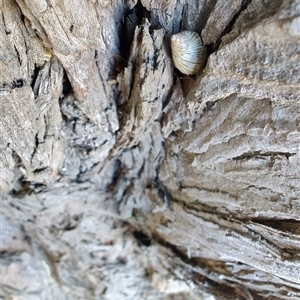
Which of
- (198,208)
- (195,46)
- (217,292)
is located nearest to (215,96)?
(195,46)

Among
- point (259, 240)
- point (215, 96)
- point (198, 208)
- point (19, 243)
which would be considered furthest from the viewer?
point (19, 243)

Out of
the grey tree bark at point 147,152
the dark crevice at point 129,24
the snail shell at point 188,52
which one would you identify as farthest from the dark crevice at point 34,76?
the snail shell at point 188,52

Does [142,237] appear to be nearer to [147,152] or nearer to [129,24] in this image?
[147,152]

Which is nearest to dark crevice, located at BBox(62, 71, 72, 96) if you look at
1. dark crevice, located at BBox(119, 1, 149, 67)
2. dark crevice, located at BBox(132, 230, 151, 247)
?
dark crevice, located at BBox(119, 1, 149, 67)

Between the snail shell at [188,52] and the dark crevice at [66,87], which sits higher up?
the snail shell at [188,52]

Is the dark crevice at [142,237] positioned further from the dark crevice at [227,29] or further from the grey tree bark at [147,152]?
the dark crevice at [227,29]

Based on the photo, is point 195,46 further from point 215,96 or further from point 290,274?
point 290,274
